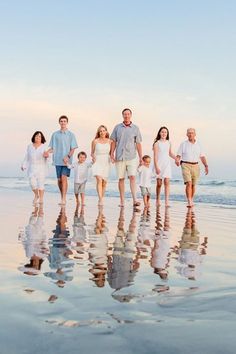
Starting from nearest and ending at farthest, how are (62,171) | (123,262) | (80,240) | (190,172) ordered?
(123,262), (80,240), (190,172), (62,171)

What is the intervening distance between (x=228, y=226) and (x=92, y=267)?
482 cm

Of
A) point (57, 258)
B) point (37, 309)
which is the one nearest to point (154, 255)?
point (57, 258)

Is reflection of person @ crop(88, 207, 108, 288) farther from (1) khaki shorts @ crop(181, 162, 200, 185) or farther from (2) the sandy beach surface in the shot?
(1) khaki shorts @ crop(181, 162, 200, 185)

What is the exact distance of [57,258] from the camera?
437 cm

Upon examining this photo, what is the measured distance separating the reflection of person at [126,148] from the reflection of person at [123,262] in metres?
7.45

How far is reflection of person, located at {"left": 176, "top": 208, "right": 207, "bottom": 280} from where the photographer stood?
151 inches

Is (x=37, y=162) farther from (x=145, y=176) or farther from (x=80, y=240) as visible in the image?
(x=80, y=240)

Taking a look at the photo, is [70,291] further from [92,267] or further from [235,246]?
[235,246]

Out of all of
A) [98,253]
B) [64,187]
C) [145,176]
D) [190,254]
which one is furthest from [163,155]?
[98,253]

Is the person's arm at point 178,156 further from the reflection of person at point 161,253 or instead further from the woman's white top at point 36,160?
the reflection of person at point 161,253

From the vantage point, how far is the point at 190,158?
14523 millimetres

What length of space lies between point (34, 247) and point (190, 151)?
996cm

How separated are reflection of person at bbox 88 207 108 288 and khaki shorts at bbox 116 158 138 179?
6.53 meters

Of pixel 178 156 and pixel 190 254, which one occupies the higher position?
pixel 178 156
